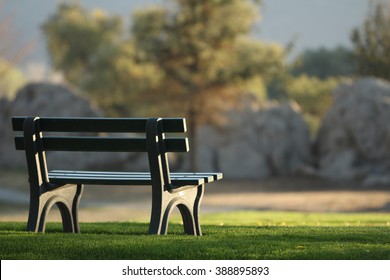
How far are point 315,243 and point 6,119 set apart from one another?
21671mm

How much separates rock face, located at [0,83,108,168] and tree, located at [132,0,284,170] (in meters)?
2.57

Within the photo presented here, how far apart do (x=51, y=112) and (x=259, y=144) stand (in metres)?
6.67

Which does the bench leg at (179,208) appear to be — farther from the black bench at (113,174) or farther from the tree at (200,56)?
the tree at (200,56)

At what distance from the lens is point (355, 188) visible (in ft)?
71.6

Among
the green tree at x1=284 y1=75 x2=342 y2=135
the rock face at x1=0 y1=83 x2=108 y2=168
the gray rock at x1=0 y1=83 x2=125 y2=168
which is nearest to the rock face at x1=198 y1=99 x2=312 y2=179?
the gray rock at x1=0 y1=83 x2=125 y2=168

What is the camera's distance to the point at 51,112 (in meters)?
26.4

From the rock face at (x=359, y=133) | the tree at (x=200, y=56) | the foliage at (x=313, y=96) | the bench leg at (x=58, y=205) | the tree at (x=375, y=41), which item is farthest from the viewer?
the foliage at (x=313, y=96)

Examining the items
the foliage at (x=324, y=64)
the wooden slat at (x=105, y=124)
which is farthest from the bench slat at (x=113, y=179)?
the foliage at (x=324, y=64)

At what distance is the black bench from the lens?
295 inches

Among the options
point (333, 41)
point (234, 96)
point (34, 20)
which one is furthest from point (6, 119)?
point (34, 20)

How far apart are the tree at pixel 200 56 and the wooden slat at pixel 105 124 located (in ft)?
58.7

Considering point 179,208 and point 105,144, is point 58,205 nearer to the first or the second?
point 105,144

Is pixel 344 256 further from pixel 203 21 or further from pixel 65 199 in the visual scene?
pixel 203 21

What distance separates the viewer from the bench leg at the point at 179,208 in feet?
24.5
